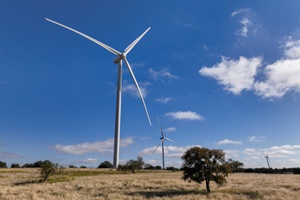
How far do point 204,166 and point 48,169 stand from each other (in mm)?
41247

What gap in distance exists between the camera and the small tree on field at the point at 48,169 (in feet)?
216

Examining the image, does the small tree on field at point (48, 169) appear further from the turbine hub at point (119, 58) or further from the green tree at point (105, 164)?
the green tree at point (105, 164)

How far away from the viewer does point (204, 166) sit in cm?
4409

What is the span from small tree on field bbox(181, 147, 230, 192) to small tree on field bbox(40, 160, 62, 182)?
122ft

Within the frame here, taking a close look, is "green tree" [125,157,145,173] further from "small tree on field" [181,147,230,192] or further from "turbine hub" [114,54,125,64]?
"small tree on field" [181,147,230,192]

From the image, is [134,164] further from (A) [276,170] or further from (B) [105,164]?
(A) [276,170]

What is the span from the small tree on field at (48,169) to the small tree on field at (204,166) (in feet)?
122

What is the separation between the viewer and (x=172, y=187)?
48750 millimetres

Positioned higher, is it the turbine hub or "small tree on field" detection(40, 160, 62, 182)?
the turbine hub

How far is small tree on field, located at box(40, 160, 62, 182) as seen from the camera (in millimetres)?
65825

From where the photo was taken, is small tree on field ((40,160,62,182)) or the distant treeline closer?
small tree on field ((40,160,62,182))

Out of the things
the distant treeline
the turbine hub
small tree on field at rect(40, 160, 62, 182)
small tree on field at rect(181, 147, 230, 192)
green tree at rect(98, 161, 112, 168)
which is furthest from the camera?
green tree at rect(98, 161, 112, 168)

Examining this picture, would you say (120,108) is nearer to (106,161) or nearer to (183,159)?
(183,159)

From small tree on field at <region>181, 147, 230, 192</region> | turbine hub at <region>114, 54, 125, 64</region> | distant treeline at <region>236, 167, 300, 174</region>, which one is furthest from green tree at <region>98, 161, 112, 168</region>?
small tree on field at <region>181, 147, 230, 192</region>
